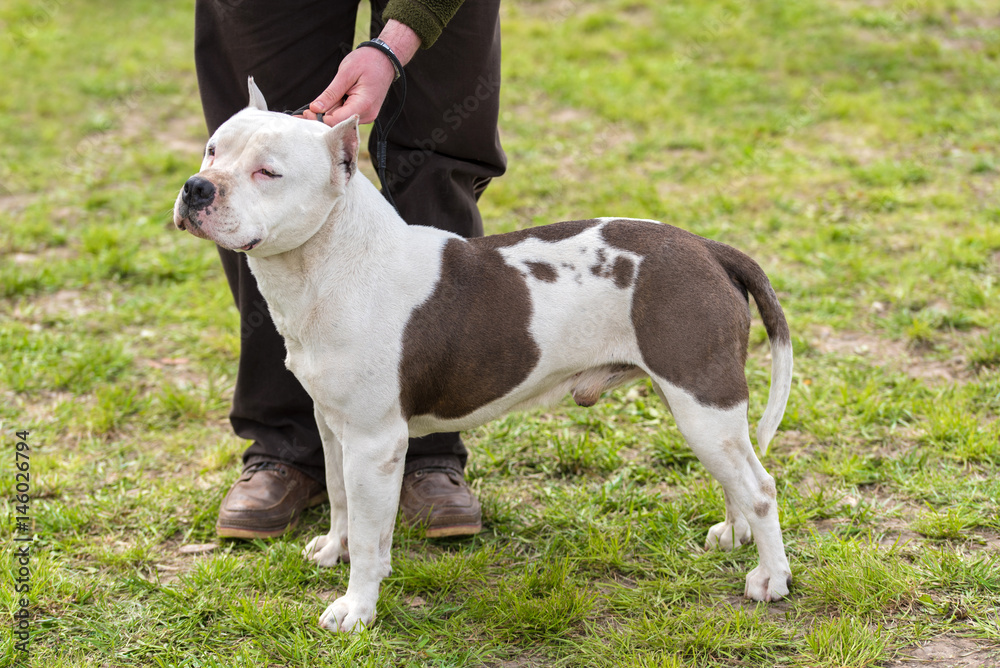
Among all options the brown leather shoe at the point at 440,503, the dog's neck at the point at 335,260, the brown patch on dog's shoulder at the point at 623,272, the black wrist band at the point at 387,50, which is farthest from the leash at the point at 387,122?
the brown leather shoe at the point at 440,503

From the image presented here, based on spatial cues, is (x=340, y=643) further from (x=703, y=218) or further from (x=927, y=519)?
(x=703, y=218)

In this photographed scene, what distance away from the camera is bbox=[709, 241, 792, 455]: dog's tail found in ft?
9.00

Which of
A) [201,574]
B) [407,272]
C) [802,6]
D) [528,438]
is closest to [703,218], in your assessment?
[528,438]

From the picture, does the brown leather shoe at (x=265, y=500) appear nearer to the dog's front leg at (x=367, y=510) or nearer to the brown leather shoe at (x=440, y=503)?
the brown leather shoe at (x=440, y=503)

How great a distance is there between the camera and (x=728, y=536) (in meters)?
3.08

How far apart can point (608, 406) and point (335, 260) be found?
1.91 m

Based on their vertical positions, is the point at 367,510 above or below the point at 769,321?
below

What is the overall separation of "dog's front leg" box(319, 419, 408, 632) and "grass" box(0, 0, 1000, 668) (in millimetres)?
81

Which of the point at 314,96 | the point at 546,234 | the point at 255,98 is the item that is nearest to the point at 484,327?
the point at 546,234

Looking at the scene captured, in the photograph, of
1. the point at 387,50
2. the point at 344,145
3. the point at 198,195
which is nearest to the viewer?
the point at 198,195

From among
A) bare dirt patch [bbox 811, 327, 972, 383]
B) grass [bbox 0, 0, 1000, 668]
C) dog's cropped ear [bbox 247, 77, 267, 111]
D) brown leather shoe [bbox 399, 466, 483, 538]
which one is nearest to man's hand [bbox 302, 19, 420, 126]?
dog's cropped ear [bbox 247, 77, 267, 111]

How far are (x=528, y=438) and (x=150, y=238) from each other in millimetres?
3369

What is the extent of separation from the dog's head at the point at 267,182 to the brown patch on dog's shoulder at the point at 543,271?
0.61 m

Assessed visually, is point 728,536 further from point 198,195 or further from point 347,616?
point 198,195
